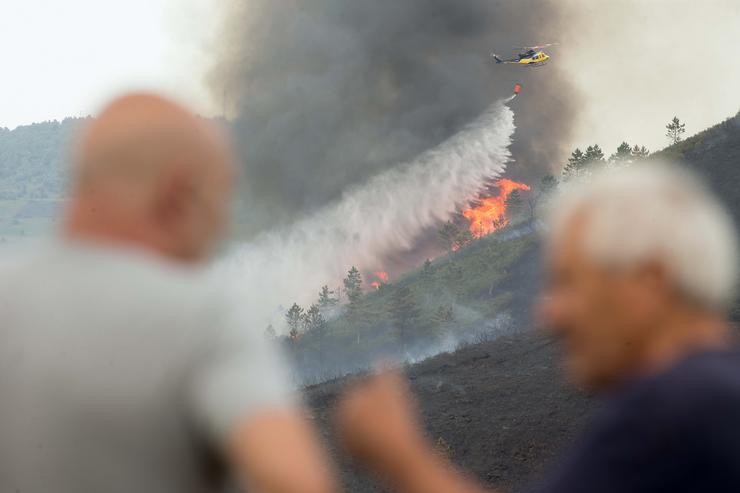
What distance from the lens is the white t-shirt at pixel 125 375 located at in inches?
57.9

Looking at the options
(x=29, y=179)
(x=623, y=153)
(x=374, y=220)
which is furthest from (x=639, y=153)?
(x=29, y=179)

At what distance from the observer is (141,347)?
149 cm

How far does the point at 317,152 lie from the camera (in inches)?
2904

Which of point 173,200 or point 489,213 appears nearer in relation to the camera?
point 173,200

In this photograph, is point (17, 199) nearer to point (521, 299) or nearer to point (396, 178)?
point (396, 178)

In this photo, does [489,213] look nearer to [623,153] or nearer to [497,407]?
[623,153]

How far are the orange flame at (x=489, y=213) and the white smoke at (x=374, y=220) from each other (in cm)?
200

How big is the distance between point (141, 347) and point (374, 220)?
230ft

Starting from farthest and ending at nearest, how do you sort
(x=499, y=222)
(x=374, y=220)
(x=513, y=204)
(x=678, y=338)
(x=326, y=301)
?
(x=374, y=220)
(x=499, y=222)
(x=513, y=204)
(x=326, y=301)
(x=678, y=338)

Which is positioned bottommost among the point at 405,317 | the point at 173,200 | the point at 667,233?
the point at 667,233

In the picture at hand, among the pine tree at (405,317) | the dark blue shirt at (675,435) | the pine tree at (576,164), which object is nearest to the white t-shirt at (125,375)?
the dark blue shirt at (675,435)

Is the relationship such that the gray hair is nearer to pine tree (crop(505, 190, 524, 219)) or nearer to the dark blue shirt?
the dark blue shirt

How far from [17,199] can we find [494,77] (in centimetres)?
11149

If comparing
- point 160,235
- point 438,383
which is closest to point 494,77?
point 438,383
